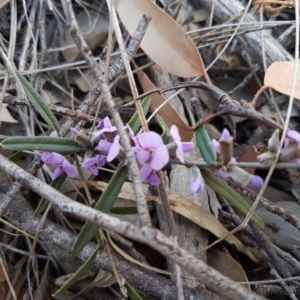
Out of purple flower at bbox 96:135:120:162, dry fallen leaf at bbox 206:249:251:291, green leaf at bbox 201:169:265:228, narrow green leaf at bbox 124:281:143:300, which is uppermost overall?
purple flower at bbox 96:135:120:162

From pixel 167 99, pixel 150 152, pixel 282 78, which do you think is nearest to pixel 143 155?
pixel 150 152

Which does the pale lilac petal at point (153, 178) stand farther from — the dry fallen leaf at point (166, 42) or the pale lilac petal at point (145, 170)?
the dry fallen leaf at point (166, 42)

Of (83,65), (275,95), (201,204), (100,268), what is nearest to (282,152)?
(201,204)

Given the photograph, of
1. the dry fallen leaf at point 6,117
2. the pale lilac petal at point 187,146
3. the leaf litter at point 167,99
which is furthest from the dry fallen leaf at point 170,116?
the dry fallen leaf at point 6,117

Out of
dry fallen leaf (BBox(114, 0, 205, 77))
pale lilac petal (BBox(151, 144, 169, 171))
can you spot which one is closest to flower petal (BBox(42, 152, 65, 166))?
pale lilac petal (BBox(151, 144, 169, 171))

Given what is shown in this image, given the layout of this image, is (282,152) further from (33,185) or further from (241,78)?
(241,78)

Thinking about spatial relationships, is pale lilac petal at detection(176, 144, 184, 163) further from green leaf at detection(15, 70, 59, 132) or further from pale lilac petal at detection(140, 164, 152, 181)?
green leaf at detection(15, 70, 59, 132)
